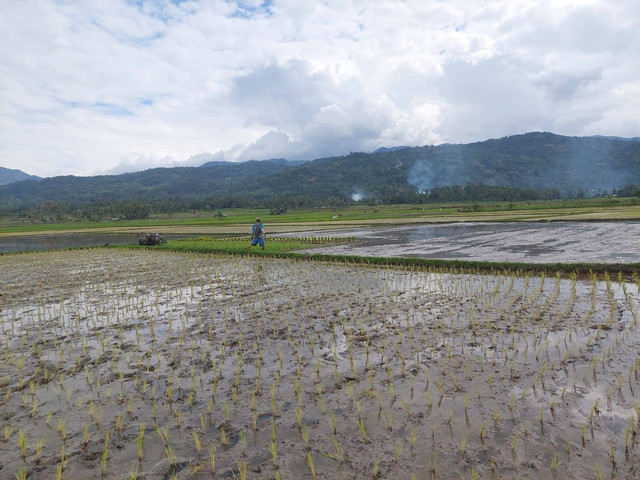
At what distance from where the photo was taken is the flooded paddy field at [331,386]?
3834mm

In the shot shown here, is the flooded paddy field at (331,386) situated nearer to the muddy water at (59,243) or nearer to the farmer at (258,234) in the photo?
the farmer at (258,234)

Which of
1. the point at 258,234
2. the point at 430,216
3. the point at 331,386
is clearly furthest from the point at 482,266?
the point at 430,216

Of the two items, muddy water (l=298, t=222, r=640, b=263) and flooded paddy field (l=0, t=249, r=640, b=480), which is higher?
muddy water (l=298, t=222, r=640, b=263)

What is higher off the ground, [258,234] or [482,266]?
[258,234]

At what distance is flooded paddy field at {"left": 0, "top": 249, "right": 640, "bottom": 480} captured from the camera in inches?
151

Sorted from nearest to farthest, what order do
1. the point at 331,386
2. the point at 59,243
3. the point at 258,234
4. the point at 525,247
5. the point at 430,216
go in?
the point at 331,386 → the point at 525,247 → the point at 258,234 → the point at 59,243 → the point at 430,216

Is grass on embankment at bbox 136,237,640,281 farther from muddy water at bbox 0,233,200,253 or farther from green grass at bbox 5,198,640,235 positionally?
green grass at bbox 5,198,640,235

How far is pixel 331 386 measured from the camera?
5.33 metres

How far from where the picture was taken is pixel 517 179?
15350 centimetres

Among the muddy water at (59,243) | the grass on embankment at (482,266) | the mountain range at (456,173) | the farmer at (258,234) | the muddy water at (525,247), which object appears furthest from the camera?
the mountain range at (456,173)

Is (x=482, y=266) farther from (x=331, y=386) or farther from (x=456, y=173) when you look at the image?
(x=456, y=173)

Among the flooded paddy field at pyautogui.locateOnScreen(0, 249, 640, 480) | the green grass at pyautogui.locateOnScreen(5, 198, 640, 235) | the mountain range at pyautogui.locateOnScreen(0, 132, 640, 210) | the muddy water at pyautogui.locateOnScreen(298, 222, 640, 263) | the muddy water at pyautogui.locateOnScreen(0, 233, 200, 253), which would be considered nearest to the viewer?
the flooded paddy field at pyautogui.locateOnScreen(0, 249, 640, 480)

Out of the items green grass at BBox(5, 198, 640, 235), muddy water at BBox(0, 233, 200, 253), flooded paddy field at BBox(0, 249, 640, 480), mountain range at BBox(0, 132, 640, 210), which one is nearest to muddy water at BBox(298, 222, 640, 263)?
flooded paddy field at BBox(0, 249, 640, 480)

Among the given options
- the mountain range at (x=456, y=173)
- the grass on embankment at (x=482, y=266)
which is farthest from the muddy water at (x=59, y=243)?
the mountain range at (x=456, y=173)
